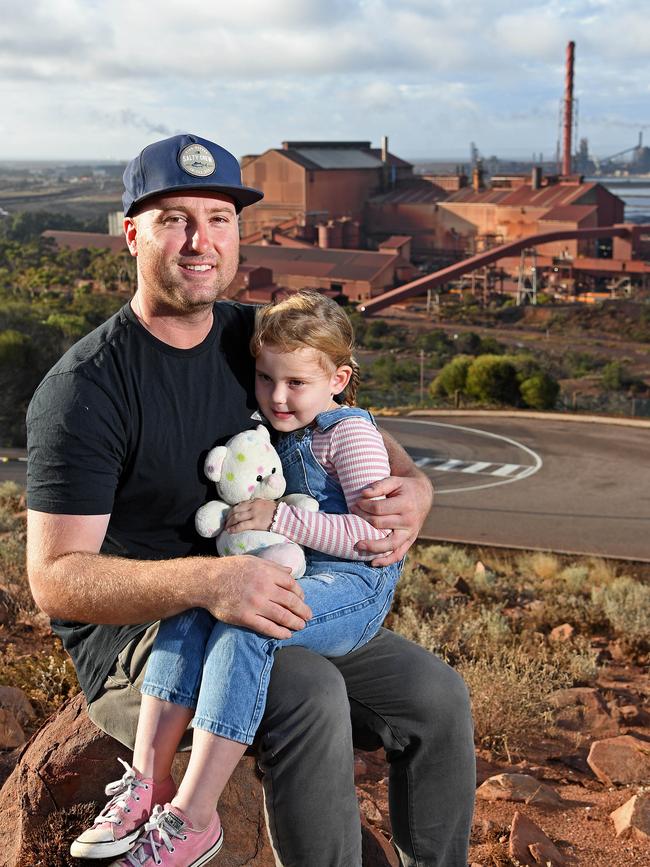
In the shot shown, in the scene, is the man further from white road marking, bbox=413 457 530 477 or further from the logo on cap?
white road marking, bbox=413 457 530 477

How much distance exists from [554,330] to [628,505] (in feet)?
106

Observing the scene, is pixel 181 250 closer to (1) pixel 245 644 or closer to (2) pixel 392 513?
(2) pixel 392 513

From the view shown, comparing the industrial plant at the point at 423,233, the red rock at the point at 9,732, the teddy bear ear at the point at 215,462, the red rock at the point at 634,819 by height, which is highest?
the industrial plant at the point at 423,233

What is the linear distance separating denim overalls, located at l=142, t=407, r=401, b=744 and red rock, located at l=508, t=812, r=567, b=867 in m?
1.12

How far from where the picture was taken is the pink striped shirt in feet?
10.3

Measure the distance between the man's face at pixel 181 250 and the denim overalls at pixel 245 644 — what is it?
37.0 inches

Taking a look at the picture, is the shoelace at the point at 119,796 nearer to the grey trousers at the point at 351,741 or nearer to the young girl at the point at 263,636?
the young girl at the point at 263,636

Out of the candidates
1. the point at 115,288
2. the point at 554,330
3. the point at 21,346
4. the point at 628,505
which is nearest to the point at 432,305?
the point at 554,330

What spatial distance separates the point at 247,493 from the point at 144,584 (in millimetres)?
541

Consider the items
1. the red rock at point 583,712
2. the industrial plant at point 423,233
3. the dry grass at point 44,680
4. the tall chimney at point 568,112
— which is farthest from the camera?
the tall chimney at point 568,112

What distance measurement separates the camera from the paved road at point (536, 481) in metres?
17.6

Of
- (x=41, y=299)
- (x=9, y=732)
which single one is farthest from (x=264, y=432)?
(x=41, y=299)

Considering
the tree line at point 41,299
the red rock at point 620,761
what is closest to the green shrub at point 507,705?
the red rock at point 620,761

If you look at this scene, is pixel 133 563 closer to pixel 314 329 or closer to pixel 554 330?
pixel 314 329
